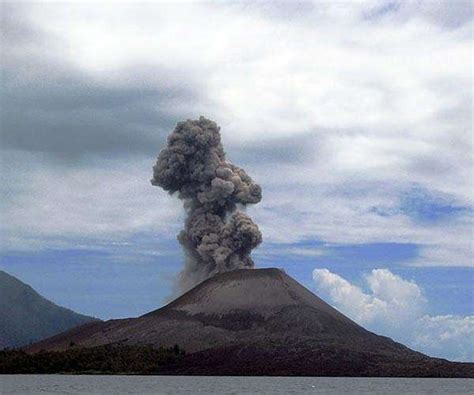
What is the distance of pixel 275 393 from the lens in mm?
168375

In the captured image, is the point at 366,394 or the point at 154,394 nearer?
the point at 154,394

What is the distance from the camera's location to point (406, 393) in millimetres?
177625

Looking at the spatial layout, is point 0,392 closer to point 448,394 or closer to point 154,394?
point 154,394

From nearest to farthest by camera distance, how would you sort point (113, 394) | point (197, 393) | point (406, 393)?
point (113, 394), point (197, 393), point (406, 393)

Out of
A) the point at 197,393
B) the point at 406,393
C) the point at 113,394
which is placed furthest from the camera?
the point at 406,393

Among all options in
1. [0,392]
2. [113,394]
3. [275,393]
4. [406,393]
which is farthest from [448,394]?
[0,392]

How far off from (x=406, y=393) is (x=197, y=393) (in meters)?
41.5

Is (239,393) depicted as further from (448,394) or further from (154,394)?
(448,394)

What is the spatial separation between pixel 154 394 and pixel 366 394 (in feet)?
131

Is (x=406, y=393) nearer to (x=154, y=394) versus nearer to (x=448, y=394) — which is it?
(x=448, y=394)

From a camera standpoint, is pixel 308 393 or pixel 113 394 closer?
pixel 113 394

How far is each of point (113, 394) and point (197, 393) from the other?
1742 cm

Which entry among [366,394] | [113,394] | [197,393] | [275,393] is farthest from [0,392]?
[366,394]

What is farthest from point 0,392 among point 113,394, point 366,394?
point 366,394
